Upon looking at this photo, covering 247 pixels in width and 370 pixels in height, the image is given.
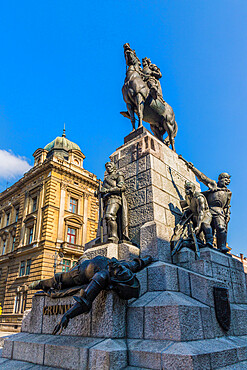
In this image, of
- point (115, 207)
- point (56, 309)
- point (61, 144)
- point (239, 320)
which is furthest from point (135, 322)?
point (61, 144)

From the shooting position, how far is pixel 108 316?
4227 mm

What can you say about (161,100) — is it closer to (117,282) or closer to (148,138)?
(148,138)

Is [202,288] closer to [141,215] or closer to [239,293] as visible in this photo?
[239,293]

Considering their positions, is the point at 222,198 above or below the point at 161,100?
below

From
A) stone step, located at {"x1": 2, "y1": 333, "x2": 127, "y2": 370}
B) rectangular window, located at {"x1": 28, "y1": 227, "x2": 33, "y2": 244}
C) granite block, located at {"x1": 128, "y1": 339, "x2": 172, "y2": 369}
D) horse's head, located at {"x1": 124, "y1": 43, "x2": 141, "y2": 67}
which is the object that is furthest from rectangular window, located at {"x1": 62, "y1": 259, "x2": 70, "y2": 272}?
granite block, located at {"x1": 128, "y1": 339, "x2": 172, "y2": 369}

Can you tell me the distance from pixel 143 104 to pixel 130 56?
2127 millimetres

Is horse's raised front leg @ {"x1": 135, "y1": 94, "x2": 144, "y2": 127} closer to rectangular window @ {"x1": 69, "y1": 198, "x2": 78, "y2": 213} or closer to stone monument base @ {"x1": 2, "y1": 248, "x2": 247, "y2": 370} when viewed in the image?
stone monument base @ {"x1": 2, "y1": 248, "x2": 247, "y2": 370}

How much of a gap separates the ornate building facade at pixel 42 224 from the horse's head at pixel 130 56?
19388 mm

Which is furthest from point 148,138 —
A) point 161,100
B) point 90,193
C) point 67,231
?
point 90,193

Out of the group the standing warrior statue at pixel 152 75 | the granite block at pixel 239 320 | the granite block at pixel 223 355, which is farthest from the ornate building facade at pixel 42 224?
the granite block at pixel 223 355

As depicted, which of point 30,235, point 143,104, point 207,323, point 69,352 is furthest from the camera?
point 30,235

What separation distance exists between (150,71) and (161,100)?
1236 mm

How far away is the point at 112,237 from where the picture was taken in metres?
6.61

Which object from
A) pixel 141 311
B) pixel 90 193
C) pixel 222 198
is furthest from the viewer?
pixel 90 193
